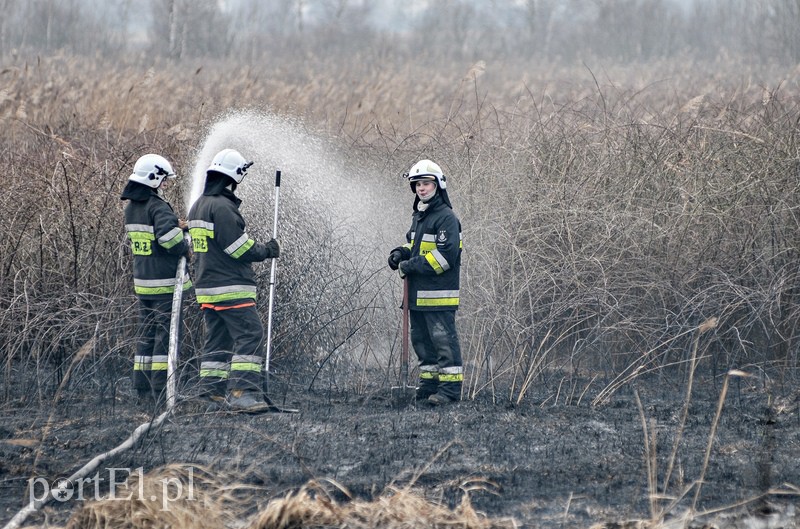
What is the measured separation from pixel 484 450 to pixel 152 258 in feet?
9.82

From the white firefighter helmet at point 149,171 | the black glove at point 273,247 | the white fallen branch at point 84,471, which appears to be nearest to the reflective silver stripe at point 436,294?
the black glove at point 273,247

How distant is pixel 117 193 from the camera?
28.6ft

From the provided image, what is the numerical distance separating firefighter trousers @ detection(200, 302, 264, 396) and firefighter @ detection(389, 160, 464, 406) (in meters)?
1.15

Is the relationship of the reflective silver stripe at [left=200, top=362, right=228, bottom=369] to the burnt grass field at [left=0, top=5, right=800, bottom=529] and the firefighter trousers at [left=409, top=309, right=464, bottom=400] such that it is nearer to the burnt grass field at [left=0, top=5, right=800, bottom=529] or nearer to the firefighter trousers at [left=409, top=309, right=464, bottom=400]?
the burnt grass field at [left=0, top=5, right=800, bottom=529]

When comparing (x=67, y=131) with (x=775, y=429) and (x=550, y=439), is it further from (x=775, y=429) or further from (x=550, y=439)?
(x=775, y=429)

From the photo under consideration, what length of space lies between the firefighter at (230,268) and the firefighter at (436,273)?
1.07 m

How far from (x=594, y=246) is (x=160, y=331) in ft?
12.2

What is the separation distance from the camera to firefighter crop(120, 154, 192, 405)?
287 inches

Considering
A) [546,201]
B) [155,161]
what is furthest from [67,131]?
[546,201]

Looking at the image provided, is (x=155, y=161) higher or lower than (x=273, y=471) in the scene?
higher

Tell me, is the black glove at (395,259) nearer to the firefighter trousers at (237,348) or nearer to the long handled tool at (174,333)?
the firefighter trousers at (237,348)

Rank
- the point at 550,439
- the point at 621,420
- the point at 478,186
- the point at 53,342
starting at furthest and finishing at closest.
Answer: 1. the point at 478,186
2. the point at 53,342
3. the point at 621,420
4. the point at 550,439

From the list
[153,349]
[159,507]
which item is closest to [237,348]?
[153,349]

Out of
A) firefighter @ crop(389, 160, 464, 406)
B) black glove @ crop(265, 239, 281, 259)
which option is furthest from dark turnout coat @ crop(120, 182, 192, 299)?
firefighter @ crop(389, 160, 464, 406)
